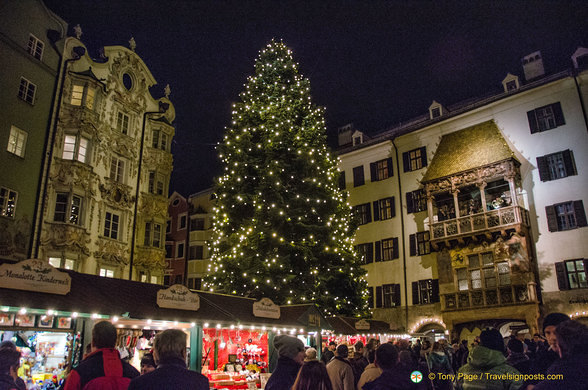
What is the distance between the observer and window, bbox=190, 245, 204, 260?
4206cm

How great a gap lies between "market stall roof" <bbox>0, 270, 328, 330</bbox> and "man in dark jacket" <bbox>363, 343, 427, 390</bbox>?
656 centimetres

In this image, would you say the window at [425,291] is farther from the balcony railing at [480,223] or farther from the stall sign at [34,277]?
the stall sign at [34,277]

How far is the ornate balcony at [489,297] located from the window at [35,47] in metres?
25.8

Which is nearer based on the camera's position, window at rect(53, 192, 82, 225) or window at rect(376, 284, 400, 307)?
window at rect(53, 192, 82, 225)

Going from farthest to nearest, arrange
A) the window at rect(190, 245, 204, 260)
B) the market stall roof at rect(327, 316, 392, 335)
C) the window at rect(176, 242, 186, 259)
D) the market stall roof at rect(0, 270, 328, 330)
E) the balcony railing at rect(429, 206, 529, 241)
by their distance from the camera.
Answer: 1. the window at rect(176, 242, 186, 259)
2. the window at rect(190, 245, 204, 260)
3. the balcony railing at rect(429, 206, 529, 241)
4. the market stall roof at rect(327, 316, 392, 335)
5. the market stall roof at rect(0, 270, 328, 330)

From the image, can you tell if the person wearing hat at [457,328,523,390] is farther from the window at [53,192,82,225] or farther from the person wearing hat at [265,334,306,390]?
the window at [53,192,82,225]

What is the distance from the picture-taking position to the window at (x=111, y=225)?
25.1m

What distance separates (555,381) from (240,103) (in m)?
23.5

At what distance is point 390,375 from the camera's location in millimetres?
5520

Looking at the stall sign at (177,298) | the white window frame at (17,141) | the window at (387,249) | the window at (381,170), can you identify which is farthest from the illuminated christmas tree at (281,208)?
the white window frame at (17,141)

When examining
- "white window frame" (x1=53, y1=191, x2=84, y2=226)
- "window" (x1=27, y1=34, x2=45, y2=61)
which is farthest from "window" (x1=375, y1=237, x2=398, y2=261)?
"window" (x1=27, y1=34, x2=45, y2=61)

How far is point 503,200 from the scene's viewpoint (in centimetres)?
2744

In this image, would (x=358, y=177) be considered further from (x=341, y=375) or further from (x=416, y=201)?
(x=341, y=375)

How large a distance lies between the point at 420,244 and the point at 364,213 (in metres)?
5.28
